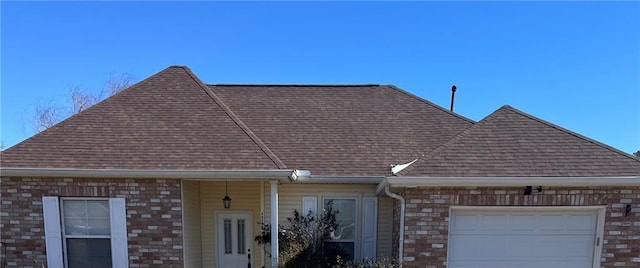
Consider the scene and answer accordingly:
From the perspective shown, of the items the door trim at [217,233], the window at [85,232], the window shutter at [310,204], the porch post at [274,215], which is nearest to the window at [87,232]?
the window at [85,232]

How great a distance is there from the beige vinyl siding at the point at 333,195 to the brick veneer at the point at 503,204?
154 centimetres

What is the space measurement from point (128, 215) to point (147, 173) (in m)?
0.93

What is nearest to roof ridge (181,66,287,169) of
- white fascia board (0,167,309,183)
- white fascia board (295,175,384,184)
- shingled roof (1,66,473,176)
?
shingled roof (1,66,473,176)

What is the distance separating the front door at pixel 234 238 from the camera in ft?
25.4

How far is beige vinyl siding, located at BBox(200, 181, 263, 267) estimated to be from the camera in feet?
24.9

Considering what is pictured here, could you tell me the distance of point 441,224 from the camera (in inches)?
223

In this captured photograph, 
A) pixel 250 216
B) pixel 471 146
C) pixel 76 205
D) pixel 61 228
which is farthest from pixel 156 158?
pixel 471 146

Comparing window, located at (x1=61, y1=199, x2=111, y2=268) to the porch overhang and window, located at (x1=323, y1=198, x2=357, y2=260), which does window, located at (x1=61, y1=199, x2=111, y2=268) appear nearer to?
window, located at (x1=323, y1=198, x2=357, y2=260)

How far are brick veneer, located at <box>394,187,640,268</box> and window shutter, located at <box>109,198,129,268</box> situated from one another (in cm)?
495

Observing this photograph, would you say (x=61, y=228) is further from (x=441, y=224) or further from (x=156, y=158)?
(x=441, y=224)

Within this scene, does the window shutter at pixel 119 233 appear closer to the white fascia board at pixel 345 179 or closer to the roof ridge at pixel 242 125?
the roof ridge at pixel 242 125

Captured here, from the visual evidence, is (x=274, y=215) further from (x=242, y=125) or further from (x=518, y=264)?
(x=518, y=264)

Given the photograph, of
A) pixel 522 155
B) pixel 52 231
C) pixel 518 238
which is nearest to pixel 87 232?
pixel 52 231

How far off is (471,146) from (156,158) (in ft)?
18.8
